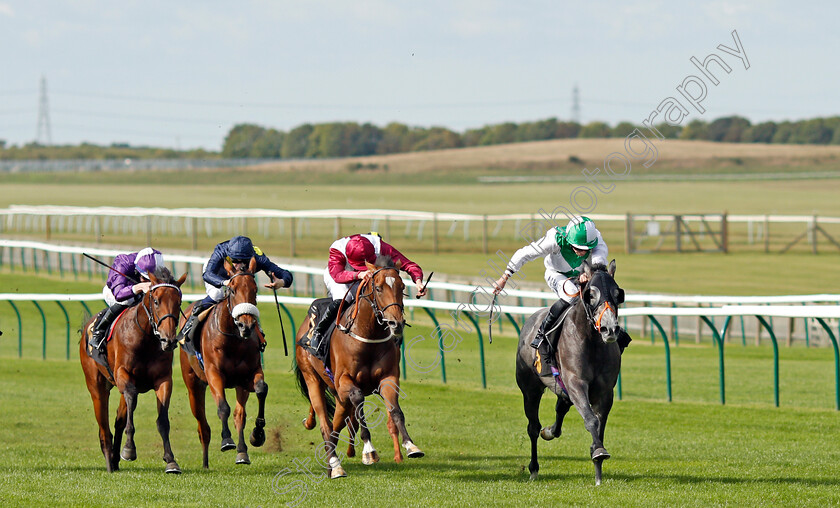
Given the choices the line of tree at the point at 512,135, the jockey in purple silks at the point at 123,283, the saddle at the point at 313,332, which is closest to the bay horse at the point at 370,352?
the saddle at the point at 313,332

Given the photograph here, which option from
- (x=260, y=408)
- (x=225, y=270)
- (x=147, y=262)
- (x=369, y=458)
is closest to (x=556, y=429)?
(x=369, y=458)

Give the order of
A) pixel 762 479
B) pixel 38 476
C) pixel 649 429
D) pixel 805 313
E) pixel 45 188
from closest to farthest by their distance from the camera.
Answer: pixel 762 479 < pixel 38 476 < pixel 649 429 < pixel 805 313 < pixel 45 188

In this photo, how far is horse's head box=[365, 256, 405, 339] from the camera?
719cm

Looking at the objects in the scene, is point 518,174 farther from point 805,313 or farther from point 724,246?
point 805,313

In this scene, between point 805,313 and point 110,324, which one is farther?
point 805,313


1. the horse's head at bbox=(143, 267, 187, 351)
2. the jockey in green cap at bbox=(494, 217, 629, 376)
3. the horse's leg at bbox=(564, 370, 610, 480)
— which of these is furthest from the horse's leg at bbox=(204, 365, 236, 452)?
the horse's leg at bbox=(564, 370, 610, 480)

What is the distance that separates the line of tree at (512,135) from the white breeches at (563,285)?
7036cm

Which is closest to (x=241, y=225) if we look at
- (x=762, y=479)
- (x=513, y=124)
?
(x=762, y=479)

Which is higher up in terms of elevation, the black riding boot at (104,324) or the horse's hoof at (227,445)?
the black riding boot at (104,324)

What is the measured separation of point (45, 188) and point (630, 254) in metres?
50.3

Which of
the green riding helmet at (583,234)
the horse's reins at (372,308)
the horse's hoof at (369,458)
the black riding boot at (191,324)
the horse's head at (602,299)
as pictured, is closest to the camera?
the horse's head at (602,299)

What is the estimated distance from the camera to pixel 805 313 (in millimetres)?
10531

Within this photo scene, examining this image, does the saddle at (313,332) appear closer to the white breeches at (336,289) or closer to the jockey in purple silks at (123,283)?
→ the white breeches at (336,289)

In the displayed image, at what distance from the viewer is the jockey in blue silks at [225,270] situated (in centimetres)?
830
